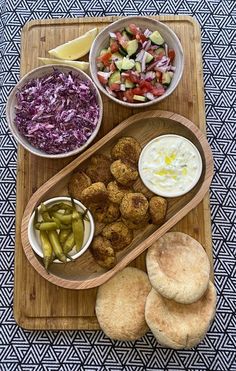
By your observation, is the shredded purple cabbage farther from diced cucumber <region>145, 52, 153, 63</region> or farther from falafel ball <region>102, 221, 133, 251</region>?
falafel ball <region>102, 221, 133, 251</region>

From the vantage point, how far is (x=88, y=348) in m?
3.96

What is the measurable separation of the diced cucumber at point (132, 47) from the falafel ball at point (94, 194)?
0.83m

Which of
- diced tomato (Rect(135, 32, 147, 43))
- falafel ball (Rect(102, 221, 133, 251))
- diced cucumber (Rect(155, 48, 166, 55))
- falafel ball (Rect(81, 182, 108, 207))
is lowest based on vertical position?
falafel ball (Rect(102, 221, 133, 251))

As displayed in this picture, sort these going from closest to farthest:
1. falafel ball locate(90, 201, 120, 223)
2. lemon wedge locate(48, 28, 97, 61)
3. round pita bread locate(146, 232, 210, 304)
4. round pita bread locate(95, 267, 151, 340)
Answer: round pita bread locate(146, 232, 210, 304)
round pita bread locate(95, 267, 151, 340)
falafel ball locate(90, 201, 120, 223)
lemon wedge locate(48, 28, 97, 61)

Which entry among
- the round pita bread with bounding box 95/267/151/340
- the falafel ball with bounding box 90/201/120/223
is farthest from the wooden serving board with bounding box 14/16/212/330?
the falafel ball with bounding box 90/201/120/223

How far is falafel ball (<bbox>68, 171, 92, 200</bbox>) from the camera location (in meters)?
3.87

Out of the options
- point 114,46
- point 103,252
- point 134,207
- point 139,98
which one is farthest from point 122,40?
point 103,252

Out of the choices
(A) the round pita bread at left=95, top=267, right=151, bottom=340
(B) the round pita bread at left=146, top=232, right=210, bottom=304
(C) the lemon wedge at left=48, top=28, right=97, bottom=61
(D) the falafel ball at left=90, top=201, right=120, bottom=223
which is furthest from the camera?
(C) the lemon wedge at left=48, top=28, right=97, bottom=61

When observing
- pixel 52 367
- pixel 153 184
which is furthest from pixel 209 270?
pixel 52 367

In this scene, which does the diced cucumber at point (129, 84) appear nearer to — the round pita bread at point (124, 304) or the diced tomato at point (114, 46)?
the diced tomato at point (114, 46)

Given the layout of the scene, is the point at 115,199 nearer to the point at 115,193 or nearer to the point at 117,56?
the point at 115,193

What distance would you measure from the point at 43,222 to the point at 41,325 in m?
0.68

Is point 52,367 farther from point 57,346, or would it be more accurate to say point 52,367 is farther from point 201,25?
point 201,25

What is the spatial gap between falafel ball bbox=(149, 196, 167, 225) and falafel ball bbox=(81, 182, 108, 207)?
0.96 feet
